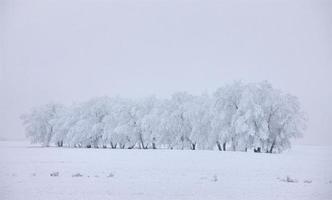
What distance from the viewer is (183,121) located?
5756 cm

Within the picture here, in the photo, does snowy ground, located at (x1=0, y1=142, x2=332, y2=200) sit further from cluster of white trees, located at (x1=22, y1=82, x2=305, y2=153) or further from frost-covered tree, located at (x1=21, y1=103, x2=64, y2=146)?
frost-covered tree, located at (x1=21, y1=103, x2=64, y2=146)

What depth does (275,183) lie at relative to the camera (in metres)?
19.2

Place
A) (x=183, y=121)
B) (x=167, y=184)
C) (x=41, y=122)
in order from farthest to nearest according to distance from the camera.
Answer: (x=41, y=122)
(x=183, y=121)
(x=167, y=184)

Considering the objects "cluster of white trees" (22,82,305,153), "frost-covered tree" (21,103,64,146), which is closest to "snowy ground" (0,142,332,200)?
"cluster of white trees" (22,82,305,153)

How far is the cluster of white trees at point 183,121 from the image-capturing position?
4556 centimetres

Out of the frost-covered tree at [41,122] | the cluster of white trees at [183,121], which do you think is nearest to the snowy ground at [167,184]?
the cluster of white trees at [183,121]

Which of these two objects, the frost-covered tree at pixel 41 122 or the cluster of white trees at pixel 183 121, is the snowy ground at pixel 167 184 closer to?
the cluster of white trees at pixel 183 121

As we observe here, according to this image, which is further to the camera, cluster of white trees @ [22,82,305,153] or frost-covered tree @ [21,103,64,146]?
frost-covered tree @ [21,103,64,146]

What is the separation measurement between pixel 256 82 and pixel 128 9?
18675 millimetres

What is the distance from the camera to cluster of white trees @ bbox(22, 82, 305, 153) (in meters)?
45.6

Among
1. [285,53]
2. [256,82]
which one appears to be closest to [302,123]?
[256,82]

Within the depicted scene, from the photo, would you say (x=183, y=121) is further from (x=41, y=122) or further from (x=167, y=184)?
(x=167, y=184)

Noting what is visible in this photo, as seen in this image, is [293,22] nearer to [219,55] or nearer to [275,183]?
[219,55]

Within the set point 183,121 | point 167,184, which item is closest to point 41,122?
point 183,121
